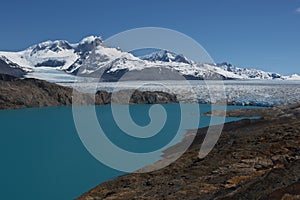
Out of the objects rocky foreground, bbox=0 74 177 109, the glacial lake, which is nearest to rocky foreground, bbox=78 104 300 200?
the glacial lake

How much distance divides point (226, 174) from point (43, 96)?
233 ft

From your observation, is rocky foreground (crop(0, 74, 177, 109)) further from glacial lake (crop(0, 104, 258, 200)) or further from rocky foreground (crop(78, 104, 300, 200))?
rocky foreground (crop(78, 104, 300, 200))

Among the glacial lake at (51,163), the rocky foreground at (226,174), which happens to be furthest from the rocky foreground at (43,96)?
the rocky foreground at (226,174)

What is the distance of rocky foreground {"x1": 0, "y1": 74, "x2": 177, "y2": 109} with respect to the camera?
3024 inches

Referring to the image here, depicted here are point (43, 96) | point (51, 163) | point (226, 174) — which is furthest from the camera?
point (43, 96)

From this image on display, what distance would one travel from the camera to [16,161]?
27.3 m

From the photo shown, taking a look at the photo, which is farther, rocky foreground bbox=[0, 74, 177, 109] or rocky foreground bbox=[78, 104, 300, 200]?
rocky foreground bbox=[0, 74, 177, 109]

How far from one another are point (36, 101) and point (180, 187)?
68.9 m

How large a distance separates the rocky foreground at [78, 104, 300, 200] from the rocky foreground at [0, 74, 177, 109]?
195 ft

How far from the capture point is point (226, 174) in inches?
685

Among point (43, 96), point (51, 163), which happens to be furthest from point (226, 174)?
point (43, 96)

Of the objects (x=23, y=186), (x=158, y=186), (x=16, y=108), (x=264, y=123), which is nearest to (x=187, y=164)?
(x=158, y=186)

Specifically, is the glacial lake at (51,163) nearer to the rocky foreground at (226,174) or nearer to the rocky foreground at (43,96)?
the rocky foreground at (226,174)

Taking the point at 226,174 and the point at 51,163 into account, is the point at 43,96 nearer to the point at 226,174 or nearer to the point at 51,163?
the point at 51,163
